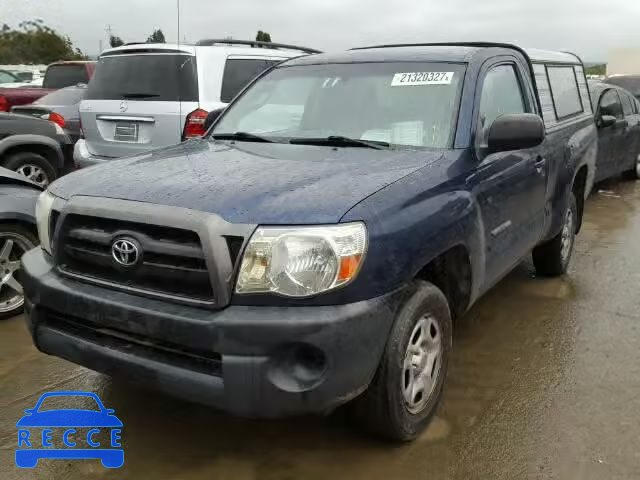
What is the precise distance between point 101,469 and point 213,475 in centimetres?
49

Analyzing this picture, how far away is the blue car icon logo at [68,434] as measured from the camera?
293 centimetres

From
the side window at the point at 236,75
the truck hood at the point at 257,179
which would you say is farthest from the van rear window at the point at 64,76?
the truck hood at the point at 257,179

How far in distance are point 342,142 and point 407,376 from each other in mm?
1316

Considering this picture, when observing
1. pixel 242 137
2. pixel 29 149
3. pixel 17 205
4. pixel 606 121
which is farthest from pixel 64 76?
pixel 242 137

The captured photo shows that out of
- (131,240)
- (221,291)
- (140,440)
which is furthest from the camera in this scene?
(140,440)

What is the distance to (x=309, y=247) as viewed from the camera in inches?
98.0

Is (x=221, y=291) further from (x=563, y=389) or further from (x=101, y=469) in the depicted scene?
(x=563, y=389)

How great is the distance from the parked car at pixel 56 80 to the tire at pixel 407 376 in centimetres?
1175

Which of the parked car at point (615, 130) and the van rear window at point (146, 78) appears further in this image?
the parked car at point (615, 130)

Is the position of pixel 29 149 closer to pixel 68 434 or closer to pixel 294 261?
pixel 68 434

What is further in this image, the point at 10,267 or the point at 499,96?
the point at 10,267

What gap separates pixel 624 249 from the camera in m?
6.39

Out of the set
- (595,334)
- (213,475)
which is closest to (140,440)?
(213,475)

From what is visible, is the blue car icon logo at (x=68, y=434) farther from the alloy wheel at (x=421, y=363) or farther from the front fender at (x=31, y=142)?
the front fender at (x=31, y=142)
